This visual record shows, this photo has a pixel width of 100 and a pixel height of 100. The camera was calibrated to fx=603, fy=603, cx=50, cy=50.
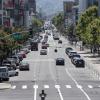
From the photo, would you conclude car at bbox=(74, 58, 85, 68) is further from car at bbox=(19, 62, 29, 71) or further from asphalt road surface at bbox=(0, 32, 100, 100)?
car at bbox=(19, 62, 29, 71)

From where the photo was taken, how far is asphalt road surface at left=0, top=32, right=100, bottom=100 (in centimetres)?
5431

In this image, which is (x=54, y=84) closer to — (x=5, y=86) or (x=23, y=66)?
(x=5, y=86)

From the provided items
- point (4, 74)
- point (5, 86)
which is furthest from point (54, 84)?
point (4, 74)

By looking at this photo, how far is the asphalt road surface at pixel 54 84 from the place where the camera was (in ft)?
178

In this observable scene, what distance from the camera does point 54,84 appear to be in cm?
6925

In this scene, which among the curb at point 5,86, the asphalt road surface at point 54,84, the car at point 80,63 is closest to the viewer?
the asphalt road surface at point 54,84

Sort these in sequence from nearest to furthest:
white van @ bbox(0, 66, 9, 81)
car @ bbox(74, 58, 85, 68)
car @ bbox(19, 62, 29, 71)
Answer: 1. white van @ bbox(0, 66, 9, 81)
2. car @ bbox(19, 62, 29, 71)
3. car @ bbox(74, 58, 85, 68)

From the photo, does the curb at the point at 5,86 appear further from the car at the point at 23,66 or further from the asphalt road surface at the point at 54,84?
the car at the point at 23,66

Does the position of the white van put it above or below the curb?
above

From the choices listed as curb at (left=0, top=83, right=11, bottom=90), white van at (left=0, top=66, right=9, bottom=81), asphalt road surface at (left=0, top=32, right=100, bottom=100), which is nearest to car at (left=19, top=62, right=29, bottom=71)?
asphalt road surface at (left=0, top=32, right=100, bottom=100)

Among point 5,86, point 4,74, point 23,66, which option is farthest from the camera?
point 23,66

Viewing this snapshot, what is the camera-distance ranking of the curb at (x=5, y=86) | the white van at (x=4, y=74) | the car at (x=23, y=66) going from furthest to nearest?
the car at (x=23, y=66) < the white van at (x=4, y=74) < the curb at (x=5, y=86)

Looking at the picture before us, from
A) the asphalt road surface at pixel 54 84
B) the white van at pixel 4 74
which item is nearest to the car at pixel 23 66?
the asphalt road surface at pixel 54 84

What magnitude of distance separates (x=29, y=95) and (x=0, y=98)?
3.76m
